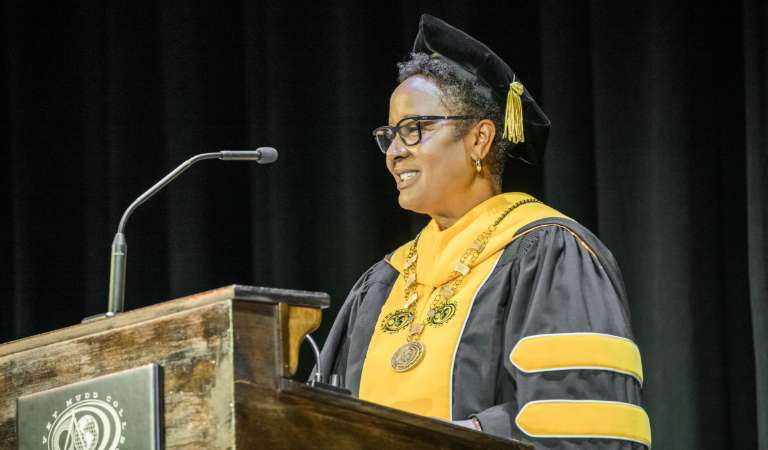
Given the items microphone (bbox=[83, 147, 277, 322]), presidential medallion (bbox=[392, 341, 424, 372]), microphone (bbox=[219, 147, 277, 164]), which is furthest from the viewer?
presidential medallion (bbox=[392, 341, 424, 372])

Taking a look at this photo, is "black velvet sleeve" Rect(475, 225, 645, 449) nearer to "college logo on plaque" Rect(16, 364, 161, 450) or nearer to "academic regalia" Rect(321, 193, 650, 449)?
"academic regalia" Rect(321, 193, 650, 449)

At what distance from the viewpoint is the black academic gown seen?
2045mm

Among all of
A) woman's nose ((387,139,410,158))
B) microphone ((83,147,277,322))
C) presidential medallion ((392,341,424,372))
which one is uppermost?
woman's nose ((387,139,410,158))

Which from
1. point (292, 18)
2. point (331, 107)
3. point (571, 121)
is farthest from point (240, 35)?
point (571, 121)

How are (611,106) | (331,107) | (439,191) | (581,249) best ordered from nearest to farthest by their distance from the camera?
1. (581,249)
2. (439,191)
3. (611,106)
4. (331,107)

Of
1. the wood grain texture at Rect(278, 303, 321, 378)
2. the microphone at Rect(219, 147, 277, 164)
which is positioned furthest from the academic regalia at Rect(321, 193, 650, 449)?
the wood grain texture at Rect(278, 303, 321, 378)

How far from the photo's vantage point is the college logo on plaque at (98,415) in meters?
1.27

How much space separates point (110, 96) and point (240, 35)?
48cm

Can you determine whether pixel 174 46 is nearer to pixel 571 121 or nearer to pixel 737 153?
pixel 571 121

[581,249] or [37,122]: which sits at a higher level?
[37,122]

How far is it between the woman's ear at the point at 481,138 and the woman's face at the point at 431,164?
0.06ft

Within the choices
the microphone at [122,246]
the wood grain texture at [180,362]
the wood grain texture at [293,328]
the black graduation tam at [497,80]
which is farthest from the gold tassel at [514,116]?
the wood grain texture at [180,362]

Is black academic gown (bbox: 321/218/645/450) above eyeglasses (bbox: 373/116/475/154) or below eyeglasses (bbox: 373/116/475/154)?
below

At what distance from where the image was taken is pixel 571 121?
3100 millimetres
